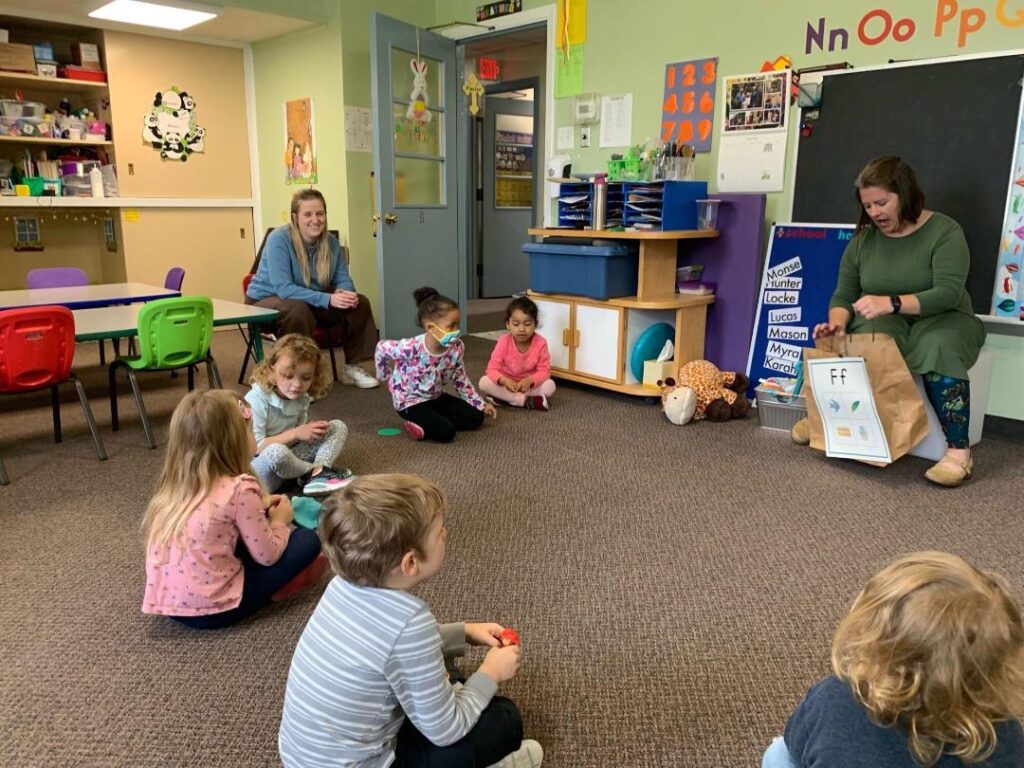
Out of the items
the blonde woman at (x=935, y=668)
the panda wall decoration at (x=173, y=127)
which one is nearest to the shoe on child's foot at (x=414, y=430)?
the blonde woman at (x=935, y=668)

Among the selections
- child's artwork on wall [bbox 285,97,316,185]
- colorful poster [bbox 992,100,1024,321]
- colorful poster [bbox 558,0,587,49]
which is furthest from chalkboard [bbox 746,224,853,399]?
child's artwork on wall [bbox 285,97,316,185]

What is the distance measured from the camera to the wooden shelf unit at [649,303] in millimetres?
3965

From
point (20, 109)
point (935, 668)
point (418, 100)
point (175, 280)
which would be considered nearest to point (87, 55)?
point (20, 109)

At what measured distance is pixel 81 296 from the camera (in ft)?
12.9

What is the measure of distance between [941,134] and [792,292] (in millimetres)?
940

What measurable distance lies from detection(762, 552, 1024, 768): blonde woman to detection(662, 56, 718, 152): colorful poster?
12.3ft

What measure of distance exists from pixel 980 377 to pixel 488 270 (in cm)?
536

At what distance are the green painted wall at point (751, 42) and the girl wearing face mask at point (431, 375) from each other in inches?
→ 72.6

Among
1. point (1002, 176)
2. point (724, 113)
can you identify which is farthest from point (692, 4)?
point (1002, 176)

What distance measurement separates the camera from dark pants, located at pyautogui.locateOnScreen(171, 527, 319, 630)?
75.4 inches

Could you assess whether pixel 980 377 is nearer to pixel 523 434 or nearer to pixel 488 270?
pixel 523 434

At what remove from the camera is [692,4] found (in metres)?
4.19

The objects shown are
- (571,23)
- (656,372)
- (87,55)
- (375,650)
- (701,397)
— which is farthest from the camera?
(87,55)

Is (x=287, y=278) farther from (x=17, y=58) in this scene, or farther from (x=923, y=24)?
(x=923, y=24)
